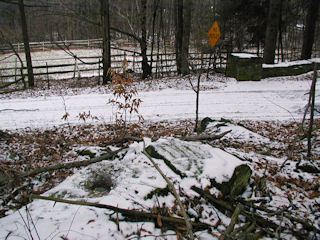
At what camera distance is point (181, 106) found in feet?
25.1

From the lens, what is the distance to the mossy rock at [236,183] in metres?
2.72

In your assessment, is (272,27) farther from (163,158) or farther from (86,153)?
(86,153)

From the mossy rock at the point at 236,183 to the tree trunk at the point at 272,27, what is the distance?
12.4 m

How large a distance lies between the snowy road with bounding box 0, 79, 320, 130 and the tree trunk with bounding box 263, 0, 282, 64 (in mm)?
3966

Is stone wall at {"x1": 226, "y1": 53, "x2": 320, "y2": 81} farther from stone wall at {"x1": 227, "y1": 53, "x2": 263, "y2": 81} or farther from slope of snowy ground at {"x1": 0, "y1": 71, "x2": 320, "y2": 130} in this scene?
slope of snowy ground at {"x1": 0, "y1": 71, "x2": 320, "y2": 130}

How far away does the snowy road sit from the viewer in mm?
6644

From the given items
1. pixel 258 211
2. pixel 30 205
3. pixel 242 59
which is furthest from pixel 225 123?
pixel 242 59

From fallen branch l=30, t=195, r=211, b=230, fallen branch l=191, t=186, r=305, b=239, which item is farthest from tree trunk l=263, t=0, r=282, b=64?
fallen branch l=30, t=195, r=211, b=230

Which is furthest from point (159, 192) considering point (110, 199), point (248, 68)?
point (248, 68)

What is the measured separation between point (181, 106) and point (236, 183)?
5.02 metres

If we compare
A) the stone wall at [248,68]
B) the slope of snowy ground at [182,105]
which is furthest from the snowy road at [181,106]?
the stone wall at [248,68]

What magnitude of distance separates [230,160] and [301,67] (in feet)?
39.8

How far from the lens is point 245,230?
216 cm

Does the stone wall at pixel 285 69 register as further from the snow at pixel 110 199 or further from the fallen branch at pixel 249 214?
the fallen branch at pixel 249 214
